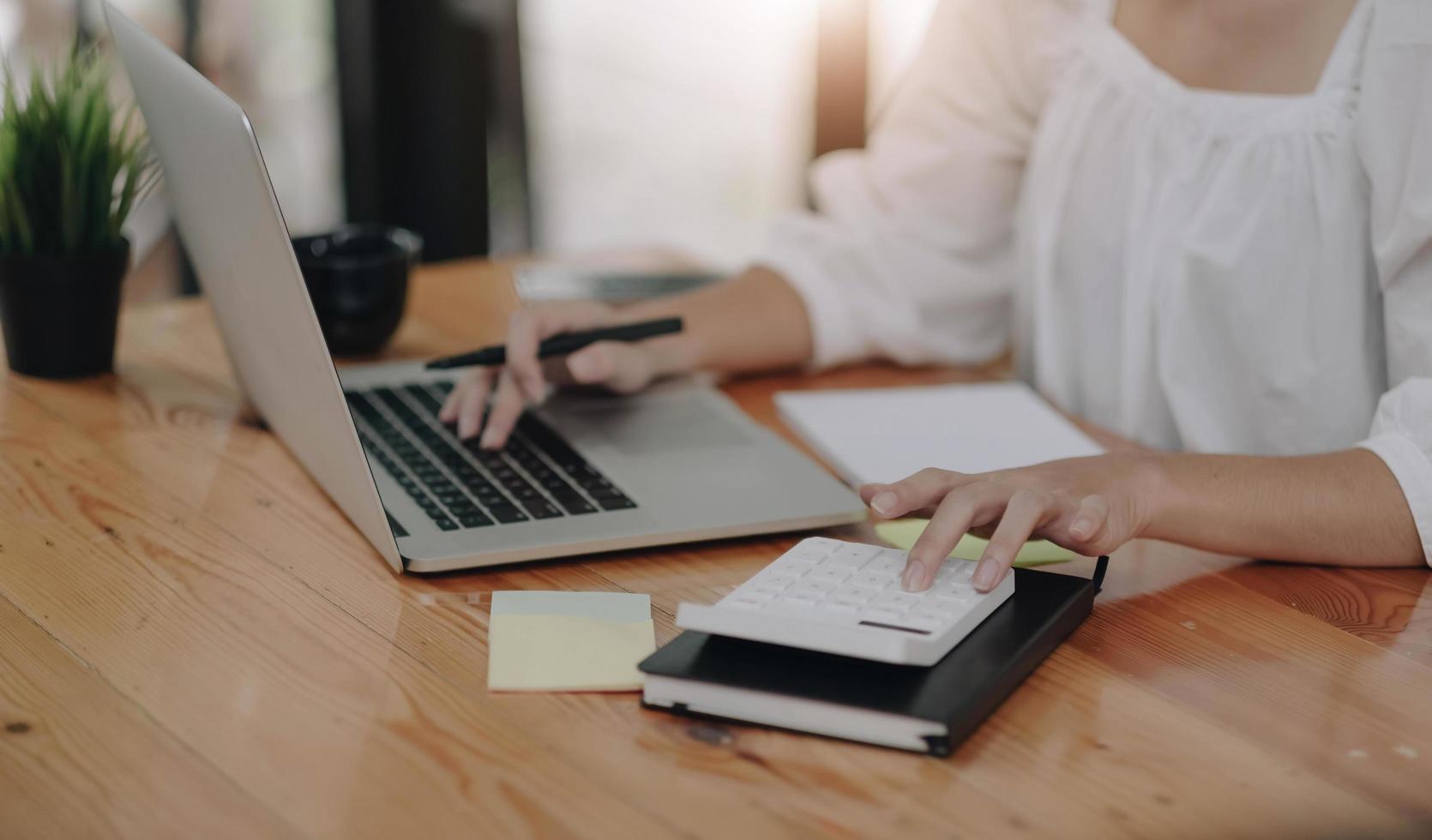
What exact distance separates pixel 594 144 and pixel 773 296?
178 centimetres

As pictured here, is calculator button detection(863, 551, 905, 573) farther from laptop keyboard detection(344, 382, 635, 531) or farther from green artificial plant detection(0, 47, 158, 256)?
green artificial plant detection(0, 47, 158, 256)

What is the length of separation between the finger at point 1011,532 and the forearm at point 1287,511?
11cm

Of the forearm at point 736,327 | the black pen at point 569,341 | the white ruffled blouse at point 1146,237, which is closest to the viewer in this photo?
the white ruffled blouse at point 1146,237

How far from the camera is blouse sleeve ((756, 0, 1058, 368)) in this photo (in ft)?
3.98

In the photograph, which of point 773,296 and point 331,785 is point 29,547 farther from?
point 773,296

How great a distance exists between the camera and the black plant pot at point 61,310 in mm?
1048

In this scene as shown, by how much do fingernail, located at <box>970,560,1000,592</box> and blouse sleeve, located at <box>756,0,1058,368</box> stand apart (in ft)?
1.78

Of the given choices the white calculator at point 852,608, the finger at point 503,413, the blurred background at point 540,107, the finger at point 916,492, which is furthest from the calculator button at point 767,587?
the blurred background at point 540,107

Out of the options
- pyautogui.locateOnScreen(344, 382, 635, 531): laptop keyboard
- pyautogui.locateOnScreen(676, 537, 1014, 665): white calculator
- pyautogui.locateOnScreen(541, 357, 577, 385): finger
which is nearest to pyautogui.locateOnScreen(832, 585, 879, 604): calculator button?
pyautogui.locateOnScreen(676, 537, 1014, 665): white calculator

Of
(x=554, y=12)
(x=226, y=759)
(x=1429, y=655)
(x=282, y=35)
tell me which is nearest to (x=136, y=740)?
(x=226, y=759)

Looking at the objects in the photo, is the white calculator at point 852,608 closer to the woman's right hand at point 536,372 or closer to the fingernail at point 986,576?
the fingernail at point 986,576

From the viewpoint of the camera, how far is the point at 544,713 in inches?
24.2

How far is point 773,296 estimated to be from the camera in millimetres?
1198

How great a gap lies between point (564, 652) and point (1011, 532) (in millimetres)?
236
